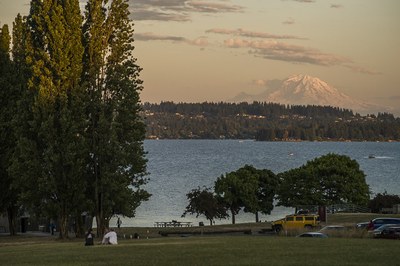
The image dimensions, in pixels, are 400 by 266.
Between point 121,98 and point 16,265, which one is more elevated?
point 121,98

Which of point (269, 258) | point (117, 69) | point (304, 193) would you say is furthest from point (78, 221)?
point (304, 193)

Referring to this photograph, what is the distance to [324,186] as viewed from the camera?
9275cm

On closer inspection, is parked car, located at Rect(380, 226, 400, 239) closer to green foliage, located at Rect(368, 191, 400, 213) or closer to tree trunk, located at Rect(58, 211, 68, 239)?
tree trunk, located at Rect(58, 211, 68, 239)

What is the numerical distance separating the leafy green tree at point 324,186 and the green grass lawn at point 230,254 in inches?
2203

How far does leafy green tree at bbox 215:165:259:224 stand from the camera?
97.6 m

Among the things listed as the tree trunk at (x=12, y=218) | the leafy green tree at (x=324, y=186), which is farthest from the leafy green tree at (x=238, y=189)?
the tree trunk at (x=12, y=218)

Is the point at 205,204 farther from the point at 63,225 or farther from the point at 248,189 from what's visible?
the point at 63,225

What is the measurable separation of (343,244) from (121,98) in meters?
26.5

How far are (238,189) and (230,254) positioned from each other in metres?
68.2

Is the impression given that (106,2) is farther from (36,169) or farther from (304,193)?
(304,193)

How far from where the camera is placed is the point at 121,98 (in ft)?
185

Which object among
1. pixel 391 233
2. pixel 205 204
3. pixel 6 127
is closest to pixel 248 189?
pixel 205 204

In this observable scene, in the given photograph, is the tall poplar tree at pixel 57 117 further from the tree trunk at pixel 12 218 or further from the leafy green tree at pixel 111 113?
the tree trunk at pixel 12 218

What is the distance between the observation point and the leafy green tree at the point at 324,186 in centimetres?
9125
